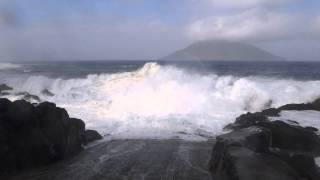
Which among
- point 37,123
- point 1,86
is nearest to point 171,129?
point 37,123

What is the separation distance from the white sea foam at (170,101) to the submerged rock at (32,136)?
4410 mm

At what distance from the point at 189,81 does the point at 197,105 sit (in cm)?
706

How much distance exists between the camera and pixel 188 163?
1562 centimetres

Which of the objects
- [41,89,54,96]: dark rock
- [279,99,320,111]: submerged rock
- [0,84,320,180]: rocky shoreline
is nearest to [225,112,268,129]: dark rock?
[0,84,320,180]: rocky shoreline

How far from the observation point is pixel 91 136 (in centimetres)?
2008

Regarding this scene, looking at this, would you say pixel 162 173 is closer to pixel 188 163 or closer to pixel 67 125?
pixel 188 163

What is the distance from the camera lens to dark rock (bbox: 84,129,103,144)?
777 inches

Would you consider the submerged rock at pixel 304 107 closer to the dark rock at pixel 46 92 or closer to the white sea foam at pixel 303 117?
the white sea foam at pixel 303 117

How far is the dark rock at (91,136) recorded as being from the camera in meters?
19.7

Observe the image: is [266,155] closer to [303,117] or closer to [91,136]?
[91,136]

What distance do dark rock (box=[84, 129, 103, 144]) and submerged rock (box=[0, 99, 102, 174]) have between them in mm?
1913

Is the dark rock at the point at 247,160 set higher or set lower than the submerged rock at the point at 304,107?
higher

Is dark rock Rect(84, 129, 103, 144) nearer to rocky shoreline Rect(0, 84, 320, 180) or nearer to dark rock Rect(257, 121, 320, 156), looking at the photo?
rocky shoreline Rect(0, 84, 320, 180)

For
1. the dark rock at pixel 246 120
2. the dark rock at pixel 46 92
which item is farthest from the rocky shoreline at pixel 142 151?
the dark rock at pixel 46 92
